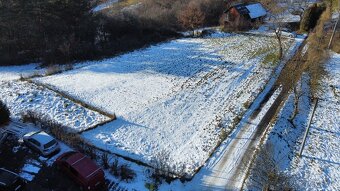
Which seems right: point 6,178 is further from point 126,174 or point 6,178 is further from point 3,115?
point 3,115

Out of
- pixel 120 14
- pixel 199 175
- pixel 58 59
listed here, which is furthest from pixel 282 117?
pixel 120 14

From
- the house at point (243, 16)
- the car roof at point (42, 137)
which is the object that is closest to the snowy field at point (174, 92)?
the car roof at point (42, 137)

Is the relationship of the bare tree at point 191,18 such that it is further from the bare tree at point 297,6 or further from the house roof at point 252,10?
the bare tree at point 297,6

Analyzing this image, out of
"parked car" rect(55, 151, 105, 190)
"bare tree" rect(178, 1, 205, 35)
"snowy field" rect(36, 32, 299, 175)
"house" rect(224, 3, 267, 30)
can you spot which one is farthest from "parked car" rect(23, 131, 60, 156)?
"house" rect(224, 3, 267, 30)

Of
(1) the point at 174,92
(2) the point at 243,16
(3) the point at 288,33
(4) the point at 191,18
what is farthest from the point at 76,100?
(3) the point at 288,33

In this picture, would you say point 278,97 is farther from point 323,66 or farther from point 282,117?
point 323,66

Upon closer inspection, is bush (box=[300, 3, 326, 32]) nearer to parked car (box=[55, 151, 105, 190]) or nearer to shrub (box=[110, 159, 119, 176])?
shrub (box=[110, 159, 119, 176])
